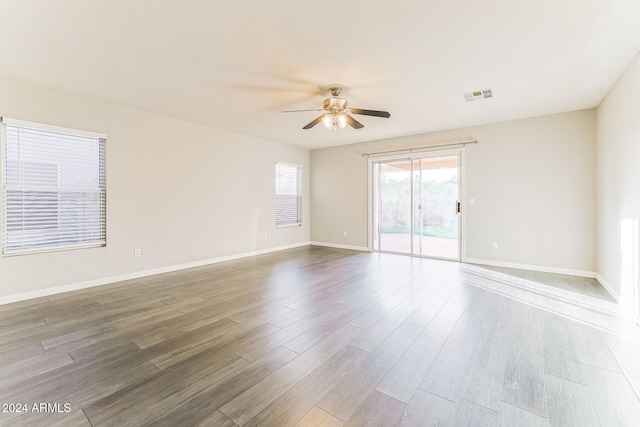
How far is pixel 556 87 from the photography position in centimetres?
351

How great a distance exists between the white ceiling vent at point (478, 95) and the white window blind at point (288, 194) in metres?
4.20

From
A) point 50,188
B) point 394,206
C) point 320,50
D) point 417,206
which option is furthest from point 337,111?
point 50,188

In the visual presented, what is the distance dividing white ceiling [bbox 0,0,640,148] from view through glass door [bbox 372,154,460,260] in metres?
1.74

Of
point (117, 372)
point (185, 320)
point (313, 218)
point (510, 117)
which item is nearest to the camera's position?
point (117, 372)

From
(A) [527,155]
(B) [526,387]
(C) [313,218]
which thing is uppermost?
(A) [527,155]

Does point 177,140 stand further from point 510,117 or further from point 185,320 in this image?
point 510,117

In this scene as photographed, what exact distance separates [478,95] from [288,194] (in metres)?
4.56

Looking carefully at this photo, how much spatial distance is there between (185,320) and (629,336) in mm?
4106

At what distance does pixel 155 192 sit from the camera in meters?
4.52

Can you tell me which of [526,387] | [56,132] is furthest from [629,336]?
[56,132]

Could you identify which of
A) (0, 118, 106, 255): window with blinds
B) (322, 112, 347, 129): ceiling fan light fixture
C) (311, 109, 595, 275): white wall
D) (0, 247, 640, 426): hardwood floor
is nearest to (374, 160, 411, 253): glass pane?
(311, 109, 595, 275): white wall

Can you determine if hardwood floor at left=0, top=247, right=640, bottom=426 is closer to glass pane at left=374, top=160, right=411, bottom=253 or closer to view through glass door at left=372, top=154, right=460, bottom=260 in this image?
view through glass door at left=372, top=154, right=460, bottom=260

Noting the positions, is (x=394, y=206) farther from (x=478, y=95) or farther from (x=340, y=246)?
(x=478, y=95)

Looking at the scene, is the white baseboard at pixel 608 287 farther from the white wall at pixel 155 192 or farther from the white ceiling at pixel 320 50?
the white wall at pixel 155 192
